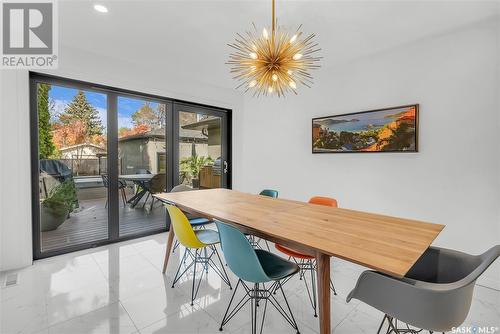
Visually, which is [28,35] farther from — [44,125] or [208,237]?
[208,237]

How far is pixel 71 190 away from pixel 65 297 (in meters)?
1.56

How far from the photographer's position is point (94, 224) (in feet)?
11.3

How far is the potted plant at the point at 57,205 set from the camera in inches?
120

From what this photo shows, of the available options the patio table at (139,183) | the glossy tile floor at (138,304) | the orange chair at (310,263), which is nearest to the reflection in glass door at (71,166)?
the patio table at (139,183)

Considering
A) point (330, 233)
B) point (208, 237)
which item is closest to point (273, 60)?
point (330, 233)

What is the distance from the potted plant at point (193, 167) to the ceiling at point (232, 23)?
5.85 ft

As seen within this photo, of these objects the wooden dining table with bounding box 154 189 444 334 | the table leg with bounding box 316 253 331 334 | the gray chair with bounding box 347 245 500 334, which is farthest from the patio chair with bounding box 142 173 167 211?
the gray chair with bounding box 347 245 500 334

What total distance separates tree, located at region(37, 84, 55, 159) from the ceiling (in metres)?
0.63

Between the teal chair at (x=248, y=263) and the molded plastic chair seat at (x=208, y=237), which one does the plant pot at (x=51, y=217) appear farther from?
the teal chair at (x=248, y=263)

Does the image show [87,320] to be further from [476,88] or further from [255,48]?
[476,88]

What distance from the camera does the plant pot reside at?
3025 mm

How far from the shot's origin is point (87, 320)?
1.84 m

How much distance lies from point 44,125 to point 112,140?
74 centimetres

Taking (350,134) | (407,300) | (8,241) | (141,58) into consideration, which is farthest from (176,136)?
(407,300)
